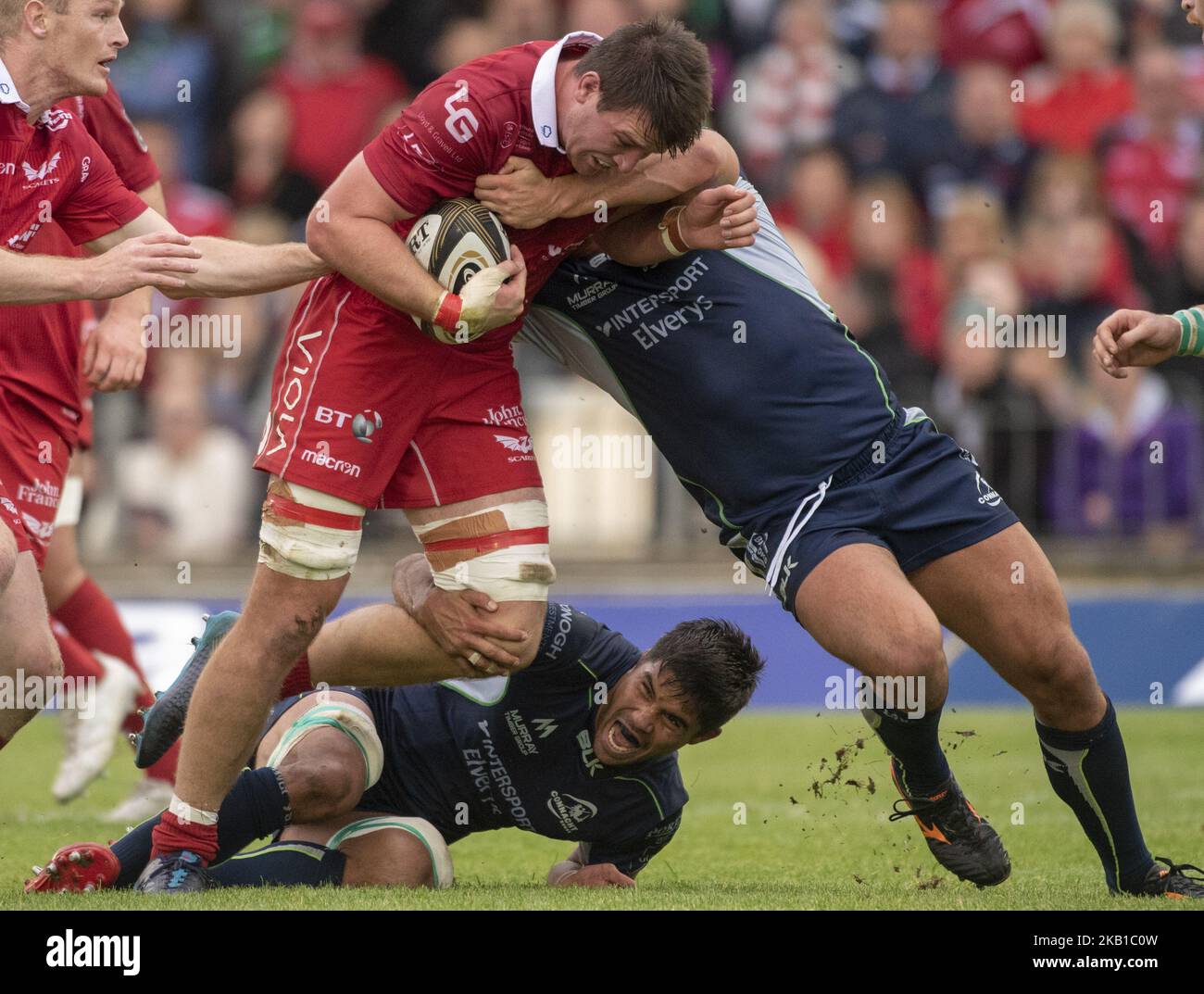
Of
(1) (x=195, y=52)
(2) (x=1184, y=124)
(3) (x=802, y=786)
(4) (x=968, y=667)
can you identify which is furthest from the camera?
(1) (x=195, y=52)

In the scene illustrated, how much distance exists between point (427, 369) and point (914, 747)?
6.32 ft

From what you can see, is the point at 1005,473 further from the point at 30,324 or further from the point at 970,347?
the point at 30,324

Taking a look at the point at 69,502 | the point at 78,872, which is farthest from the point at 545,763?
the point at 69,502

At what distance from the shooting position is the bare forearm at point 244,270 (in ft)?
19.2

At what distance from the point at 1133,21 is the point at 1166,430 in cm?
372

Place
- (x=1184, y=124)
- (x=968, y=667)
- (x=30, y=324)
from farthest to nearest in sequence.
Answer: (x=1184, y=124), (x=968, y=667), (x=30, y=324)

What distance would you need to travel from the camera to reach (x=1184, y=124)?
43.7ft

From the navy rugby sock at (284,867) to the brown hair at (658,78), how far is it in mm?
2449

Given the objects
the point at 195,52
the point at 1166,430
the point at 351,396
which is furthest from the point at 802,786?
the point at 195,52

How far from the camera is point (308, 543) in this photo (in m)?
5.51

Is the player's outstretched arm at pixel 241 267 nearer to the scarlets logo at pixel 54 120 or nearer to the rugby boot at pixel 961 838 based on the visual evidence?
the scarlets logo at pixel 54 120

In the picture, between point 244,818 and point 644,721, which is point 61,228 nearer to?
point 244,818

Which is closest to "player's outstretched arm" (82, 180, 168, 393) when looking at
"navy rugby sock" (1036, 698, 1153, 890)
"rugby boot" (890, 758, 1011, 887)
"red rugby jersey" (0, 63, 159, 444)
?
"red rugby jersey" (0, 63, 159, 444)
